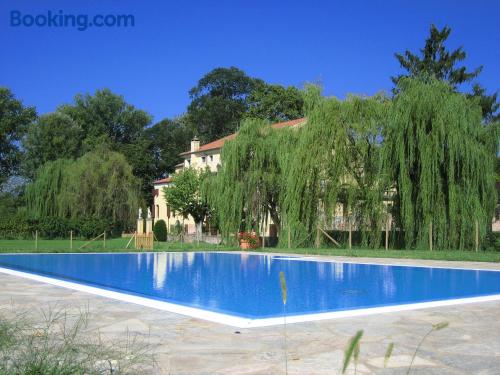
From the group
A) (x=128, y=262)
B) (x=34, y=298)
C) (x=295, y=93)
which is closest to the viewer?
(x=34, y=298)

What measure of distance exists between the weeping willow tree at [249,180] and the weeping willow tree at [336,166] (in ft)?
7.12

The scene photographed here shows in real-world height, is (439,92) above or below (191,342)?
above

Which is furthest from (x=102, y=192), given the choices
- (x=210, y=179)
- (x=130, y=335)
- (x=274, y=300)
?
(x=130, y=335)

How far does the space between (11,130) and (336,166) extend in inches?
1532

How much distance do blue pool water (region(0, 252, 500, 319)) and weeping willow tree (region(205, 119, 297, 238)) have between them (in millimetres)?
5861

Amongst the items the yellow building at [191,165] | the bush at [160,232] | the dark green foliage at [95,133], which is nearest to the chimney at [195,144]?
the yellow building at [191,165]

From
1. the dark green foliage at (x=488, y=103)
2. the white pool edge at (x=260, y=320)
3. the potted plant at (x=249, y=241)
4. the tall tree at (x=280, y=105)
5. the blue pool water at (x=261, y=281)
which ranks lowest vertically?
the blue pool water at (x=261, y=281)

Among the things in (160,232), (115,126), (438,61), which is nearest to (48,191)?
(160,232)

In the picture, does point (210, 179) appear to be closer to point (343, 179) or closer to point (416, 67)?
point (343, 179)

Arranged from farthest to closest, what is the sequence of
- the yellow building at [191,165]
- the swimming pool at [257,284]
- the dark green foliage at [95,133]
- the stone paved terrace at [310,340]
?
the dark green foliage at [95,133], the yellow building at [191,165], the swimming pool at [257,284], the stone paved terrace at [310,340]

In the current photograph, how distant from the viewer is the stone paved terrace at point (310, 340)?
4367 mm

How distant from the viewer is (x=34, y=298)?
8.65 meters

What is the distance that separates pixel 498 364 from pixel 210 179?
78.4 feet

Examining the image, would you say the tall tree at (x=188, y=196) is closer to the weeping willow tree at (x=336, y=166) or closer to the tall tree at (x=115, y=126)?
the weeping willow tree at (x=336, y=166)
